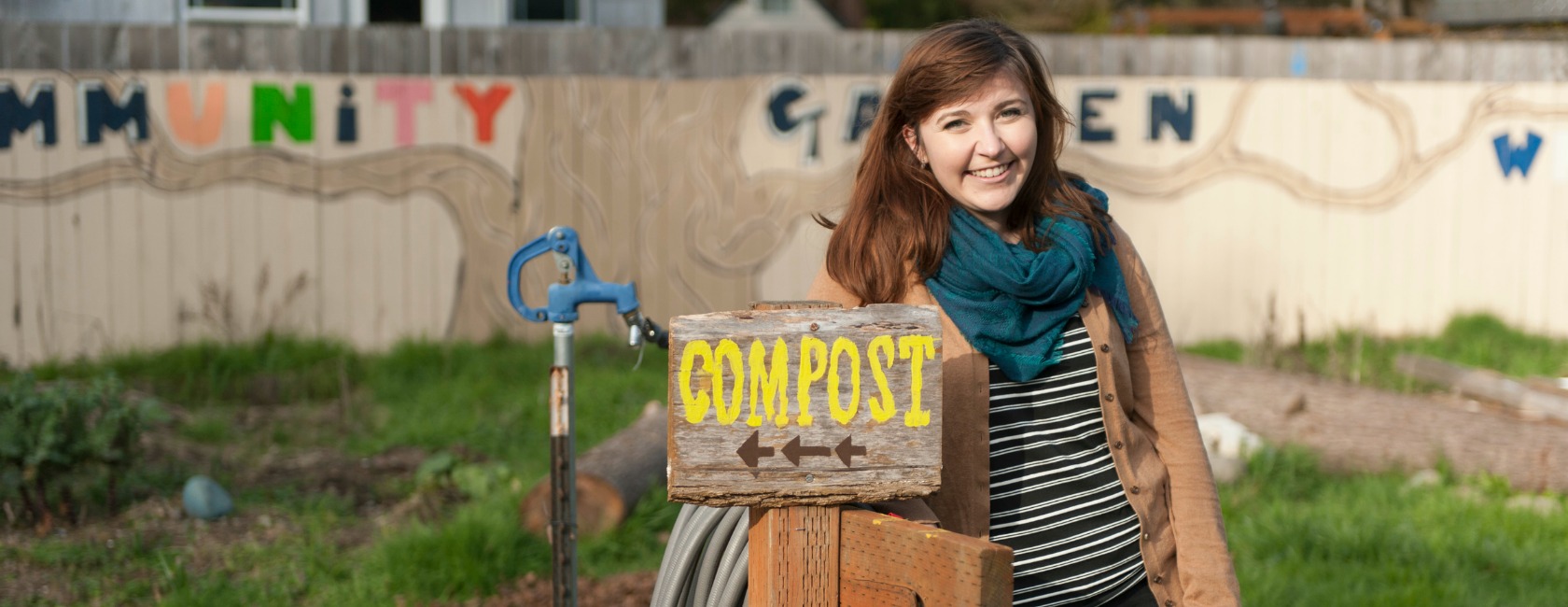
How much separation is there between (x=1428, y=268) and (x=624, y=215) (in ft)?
17.1

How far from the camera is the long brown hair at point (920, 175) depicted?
2.11 metres

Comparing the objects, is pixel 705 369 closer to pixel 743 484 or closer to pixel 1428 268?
pixel 743 484

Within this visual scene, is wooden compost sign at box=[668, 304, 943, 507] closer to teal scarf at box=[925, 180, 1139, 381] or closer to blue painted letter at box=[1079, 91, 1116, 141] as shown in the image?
teal scarf at box=[925, 180, 1139, 381]

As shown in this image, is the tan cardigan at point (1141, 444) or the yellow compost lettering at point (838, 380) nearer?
the yellow compost lettering at point (838, 380)

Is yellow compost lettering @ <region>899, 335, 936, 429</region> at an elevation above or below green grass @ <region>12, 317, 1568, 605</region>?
above

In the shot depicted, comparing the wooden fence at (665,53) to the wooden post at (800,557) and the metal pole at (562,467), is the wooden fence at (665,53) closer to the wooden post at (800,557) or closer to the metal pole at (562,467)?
the metal pole at (562,467)

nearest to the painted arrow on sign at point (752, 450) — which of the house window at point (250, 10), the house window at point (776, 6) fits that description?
the house window at point (250, 10)

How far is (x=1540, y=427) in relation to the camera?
6535 millimetres

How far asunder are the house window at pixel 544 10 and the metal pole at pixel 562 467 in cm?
894

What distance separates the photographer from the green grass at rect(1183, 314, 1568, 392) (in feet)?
25.6

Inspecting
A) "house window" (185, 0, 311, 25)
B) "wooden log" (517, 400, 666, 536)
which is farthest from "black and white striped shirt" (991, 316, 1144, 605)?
"house window" (185, 0, 311, 25)

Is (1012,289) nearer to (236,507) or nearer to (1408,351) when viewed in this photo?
(236,507)

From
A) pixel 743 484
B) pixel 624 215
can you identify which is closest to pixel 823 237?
pixel 624 215

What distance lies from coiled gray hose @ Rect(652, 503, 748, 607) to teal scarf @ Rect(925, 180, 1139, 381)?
47 cm
